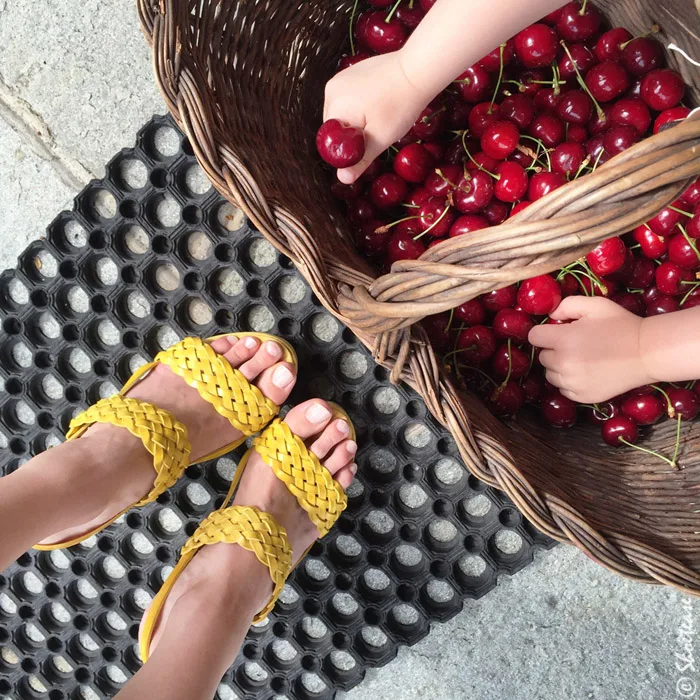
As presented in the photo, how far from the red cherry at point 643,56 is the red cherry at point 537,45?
9cm

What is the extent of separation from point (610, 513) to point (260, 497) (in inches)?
18.8

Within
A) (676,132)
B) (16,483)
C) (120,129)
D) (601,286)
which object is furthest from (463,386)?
(120,129)

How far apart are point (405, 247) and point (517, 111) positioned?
0.23 metres

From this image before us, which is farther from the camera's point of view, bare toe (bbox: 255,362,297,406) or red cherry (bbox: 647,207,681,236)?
bare toe (bbox: 255,362,297,406)

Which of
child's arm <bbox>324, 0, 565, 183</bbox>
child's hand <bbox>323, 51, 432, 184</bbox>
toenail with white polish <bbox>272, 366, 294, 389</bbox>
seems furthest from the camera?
toenail with white polish <bbox>272, 366, 294, 389</bbox>

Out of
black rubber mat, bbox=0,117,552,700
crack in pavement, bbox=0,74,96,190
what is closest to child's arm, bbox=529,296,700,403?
black rubber mat, bbox=0,117,552,700

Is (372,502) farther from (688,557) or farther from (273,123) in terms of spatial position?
(273,123)

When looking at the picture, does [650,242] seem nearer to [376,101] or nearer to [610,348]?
Result: [610,348]

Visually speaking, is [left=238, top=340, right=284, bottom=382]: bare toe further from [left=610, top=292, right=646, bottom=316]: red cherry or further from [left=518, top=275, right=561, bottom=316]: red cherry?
[left=610, top=292, right=646, bottom=316]: red cherry

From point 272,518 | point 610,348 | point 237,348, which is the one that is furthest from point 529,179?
point 272,518

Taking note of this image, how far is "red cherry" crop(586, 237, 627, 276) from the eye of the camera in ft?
2.40

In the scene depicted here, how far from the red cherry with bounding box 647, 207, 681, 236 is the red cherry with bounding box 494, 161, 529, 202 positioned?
0.54 feet

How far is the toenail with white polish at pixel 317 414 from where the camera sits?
87 cm

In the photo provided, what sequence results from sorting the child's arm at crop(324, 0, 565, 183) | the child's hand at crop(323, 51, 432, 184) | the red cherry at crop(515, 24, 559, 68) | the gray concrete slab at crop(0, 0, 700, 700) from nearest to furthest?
1. the child's arm at crop(324, 0, 565, 183)
2. the child's hand at crop(323, 51, 432, 184)
3. the red cherry at crop(515, 24, 559, 68)
4. the gray concrete slab at crop(0, 0, 700, 700)
